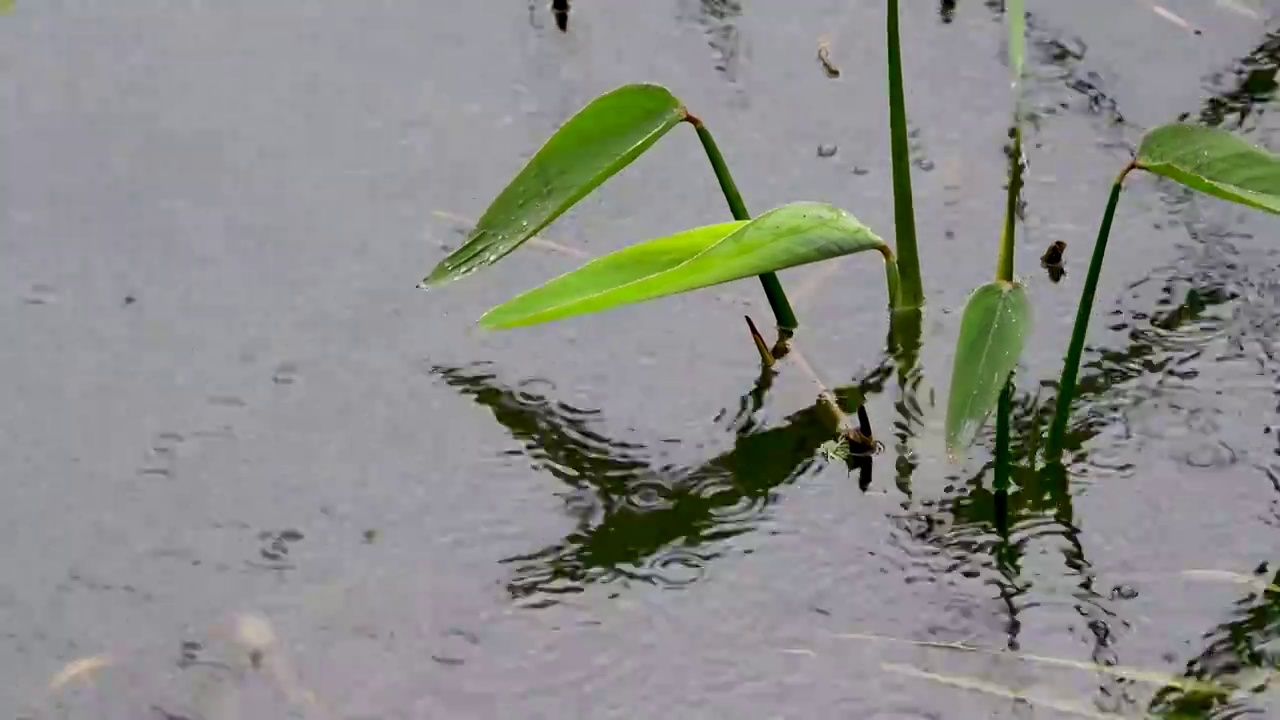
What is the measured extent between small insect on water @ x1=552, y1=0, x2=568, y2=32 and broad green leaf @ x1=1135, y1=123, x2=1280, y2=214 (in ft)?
2.37

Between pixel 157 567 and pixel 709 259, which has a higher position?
pixel 709 259

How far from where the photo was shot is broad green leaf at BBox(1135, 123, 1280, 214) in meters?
0.95

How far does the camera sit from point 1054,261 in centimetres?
121

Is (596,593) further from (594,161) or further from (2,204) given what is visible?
(2,204)

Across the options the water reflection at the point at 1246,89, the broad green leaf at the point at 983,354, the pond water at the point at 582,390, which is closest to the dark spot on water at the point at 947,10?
the pond water at the point at 582,390

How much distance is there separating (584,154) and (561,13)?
0.49 metres

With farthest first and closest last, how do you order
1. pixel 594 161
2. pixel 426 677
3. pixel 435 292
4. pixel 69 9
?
1. pixel 69 9
2. pixel 435 292
3. pixel 594 161
4. pixel 426 677

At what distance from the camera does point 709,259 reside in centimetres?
98

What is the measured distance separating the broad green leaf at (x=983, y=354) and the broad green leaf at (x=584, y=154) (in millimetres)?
274

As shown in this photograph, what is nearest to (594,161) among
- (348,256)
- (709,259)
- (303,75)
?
(709,259)

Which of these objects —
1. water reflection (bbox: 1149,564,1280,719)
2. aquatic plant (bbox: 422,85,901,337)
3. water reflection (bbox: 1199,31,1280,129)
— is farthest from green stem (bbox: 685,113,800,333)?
water reflection (bbox: 1199,31,1280,129)

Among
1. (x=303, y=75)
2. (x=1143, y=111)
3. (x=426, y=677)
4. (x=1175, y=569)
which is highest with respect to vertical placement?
(x=1143, y=111)

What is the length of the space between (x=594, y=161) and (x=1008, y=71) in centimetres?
57

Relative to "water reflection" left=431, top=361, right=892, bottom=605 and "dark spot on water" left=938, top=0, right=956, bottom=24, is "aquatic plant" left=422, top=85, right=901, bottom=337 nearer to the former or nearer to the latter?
"water reflection" left=431, top=361, right=892, bottom=605
